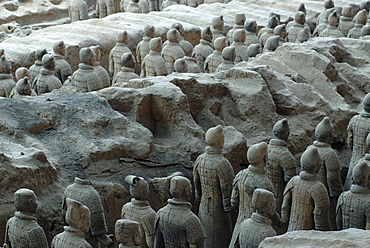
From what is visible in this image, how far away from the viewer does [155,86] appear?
671cm

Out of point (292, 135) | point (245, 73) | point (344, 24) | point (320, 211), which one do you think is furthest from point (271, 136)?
point (344, 24)

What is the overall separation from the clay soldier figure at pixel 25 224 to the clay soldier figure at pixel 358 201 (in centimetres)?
238

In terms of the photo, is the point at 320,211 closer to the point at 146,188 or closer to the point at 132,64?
the point at 146,188

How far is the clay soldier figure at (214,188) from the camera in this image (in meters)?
5.62

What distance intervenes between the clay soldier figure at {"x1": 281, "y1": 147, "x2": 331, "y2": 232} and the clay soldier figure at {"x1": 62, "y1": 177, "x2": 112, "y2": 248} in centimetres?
154

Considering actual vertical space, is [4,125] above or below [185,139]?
above

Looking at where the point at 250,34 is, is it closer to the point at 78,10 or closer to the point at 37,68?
the point at 37,68

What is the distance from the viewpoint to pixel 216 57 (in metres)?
9.29

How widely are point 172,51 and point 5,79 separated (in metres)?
2.50

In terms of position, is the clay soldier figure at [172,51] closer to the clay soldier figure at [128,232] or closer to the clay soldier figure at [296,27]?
the clay soldier figure at [296,27]

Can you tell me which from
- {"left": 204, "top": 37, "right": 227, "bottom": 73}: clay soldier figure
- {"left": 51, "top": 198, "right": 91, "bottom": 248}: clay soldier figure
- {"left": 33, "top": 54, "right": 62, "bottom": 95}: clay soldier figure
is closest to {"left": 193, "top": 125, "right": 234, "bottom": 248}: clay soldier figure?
{"left": 51, "top": 198, "right": 91, "bottom": 248}: clay soldier figure

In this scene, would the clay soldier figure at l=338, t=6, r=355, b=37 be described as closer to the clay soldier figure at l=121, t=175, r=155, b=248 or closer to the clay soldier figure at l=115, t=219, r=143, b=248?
the clay soldier figure at l=121, t=175, r=155, b=248

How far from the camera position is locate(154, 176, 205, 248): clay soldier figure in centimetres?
477

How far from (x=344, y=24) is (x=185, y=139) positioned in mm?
6273
